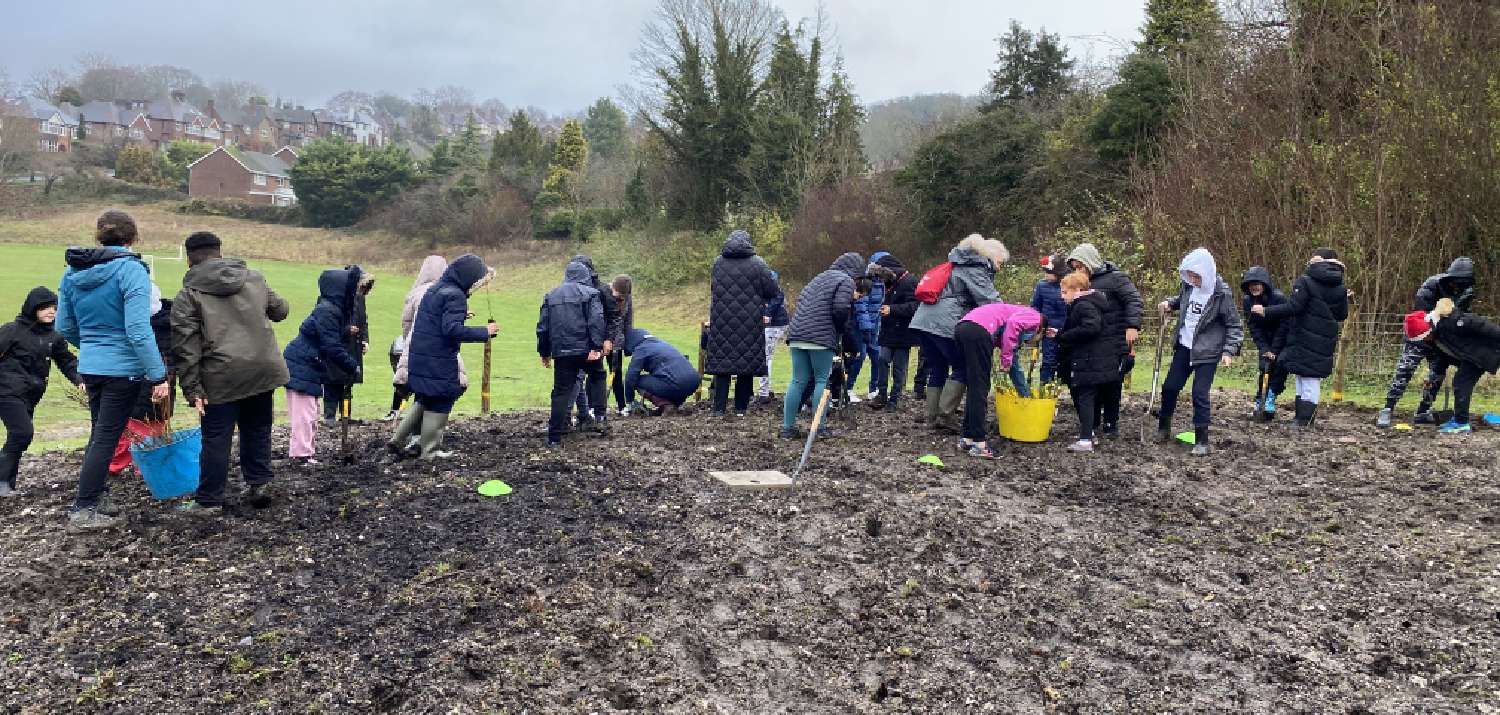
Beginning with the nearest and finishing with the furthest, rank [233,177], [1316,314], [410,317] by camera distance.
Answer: [410,317] → [1316,314] → [233,177]

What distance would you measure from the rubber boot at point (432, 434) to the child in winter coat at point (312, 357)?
823 millimetres

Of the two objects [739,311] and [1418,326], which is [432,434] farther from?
[1418,326]

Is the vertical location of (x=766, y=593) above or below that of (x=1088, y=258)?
below

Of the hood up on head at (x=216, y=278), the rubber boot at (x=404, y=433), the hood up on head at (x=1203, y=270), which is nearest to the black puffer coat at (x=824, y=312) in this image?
the hood up on head at (x=1203, y=270)

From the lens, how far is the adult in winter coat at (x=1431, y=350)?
9164mm

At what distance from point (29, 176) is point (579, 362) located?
6345 centimetres

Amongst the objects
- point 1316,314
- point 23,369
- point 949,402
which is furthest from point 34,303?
point 1316,314

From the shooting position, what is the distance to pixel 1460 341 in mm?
9055

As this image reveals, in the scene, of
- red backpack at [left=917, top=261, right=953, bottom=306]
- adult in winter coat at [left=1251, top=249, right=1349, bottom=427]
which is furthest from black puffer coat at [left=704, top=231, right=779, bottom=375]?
adult in winter coat at [left=1251, top=249, right=1349, bottom=427]

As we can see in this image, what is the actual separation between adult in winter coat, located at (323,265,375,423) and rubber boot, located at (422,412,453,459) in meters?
0.83

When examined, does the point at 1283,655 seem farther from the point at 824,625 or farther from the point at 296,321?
the point at 296,321

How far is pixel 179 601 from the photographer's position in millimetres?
4855

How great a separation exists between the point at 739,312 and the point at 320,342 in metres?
3.75

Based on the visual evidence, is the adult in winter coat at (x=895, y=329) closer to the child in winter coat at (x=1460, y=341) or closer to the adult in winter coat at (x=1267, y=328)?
the adult in winter coat at (x=1267, y=328)
